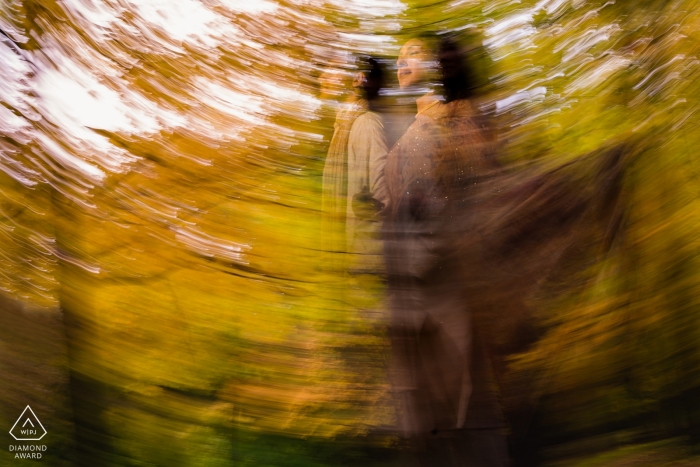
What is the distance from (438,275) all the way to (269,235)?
0.43 metres

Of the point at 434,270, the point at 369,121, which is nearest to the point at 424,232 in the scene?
the point at 434,270

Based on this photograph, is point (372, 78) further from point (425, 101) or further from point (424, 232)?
point (424, 232)

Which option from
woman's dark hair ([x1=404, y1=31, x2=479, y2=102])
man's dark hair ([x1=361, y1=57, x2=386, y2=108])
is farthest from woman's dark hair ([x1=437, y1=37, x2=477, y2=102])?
man's dark hair ([x1=361, y1=57, x2=386, y2=108])

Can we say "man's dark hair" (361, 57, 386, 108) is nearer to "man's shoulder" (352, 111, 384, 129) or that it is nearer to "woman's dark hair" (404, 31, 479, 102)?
"man's shoulder" (352, 111, 384, 129)

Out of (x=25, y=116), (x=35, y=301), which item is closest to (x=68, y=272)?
(x=35, y=301)

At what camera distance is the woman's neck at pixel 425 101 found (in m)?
1.42

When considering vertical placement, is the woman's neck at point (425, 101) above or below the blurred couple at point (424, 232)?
above

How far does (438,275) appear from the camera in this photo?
139cm

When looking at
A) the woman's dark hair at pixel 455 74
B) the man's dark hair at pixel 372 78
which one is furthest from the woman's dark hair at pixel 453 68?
the man's dark hair at pixel 372 78

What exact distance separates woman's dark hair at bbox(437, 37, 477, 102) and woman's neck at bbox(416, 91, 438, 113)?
3 centimetres

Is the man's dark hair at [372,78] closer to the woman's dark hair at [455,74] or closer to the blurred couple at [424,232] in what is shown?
the blurred couple at [424,232]

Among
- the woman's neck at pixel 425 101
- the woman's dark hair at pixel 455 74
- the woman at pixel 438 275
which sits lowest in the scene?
the woman at pixel 438 275

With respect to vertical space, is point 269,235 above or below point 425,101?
below

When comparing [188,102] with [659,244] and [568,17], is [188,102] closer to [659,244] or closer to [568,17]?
[568,17]
